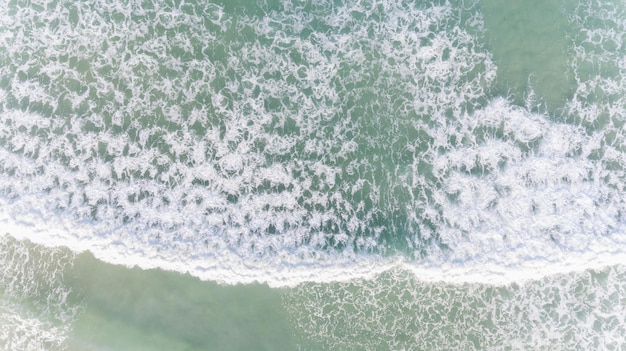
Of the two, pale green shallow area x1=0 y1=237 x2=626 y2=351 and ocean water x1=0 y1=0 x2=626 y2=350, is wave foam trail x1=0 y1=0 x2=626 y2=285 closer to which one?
ocean water x1=0 y1=0 x2=626 y2=350

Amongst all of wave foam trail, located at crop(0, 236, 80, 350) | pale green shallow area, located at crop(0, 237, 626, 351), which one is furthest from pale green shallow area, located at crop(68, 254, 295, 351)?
wave foam trail, located at crop(0, 236, 80, 350)

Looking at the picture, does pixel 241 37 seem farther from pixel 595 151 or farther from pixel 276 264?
pixel 595 151

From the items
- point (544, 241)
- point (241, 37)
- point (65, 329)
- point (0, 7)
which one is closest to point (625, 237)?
point (544, 241)

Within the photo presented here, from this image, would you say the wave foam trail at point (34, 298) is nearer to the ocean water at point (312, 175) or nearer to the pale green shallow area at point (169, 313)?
the ocean water at point (312, 175)

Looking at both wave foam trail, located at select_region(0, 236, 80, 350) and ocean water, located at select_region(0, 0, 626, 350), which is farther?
wave foam trail, located at select_region(0, 236, 80, 350)

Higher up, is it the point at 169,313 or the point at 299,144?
the point at 299,144

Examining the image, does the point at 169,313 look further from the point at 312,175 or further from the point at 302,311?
the point at 312,175

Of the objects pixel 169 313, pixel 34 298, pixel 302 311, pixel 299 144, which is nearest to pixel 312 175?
pixel 299 144
